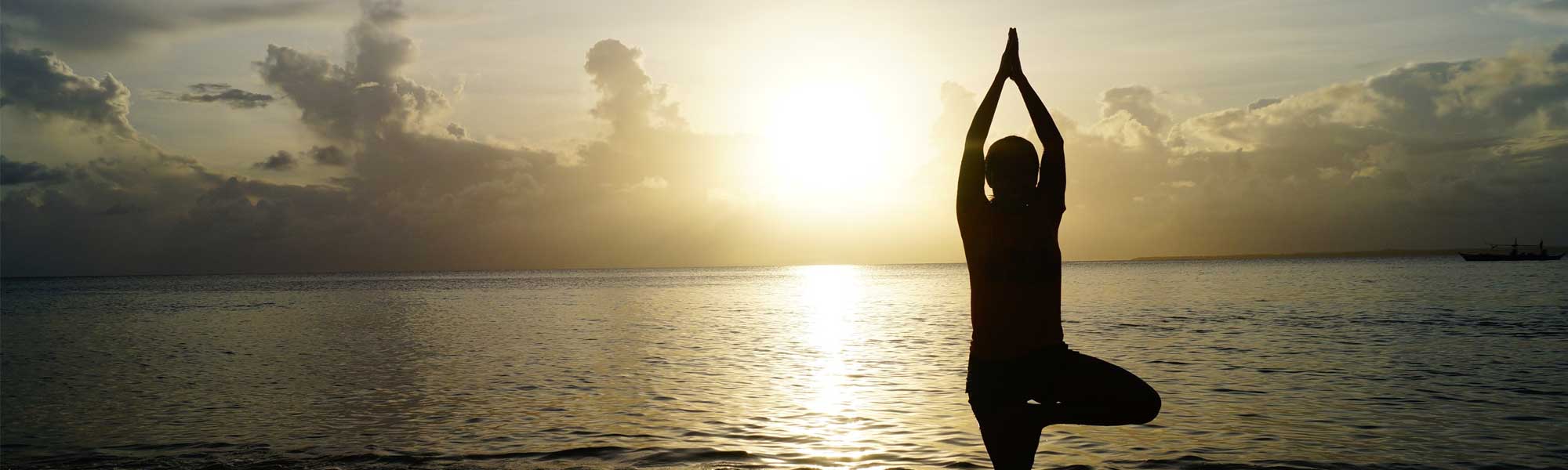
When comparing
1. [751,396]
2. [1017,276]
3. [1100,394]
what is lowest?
[751,396]

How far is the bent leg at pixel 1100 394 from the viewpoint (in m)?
4.65

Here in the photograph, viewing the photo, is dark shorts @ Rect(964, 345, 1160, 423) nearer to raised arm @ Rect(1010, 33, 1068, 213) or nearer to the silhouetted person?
the silhouetted person

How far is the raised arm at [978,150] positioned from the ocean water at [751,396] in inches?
290

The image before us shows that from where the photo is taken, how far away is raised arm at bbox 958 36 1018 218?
4965 millimetres

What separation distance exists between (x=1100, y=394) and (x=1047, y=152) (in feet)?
4.21

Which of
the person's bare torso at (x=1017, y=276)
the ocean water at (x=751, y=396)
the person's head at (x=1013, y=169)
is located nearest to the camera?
the person's bare torso at (x=1017, y=276)

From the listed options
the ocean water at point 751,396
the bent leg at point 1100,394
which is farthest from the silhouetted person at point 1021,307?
the ocean water at point 751,396

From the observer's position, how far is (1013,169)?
16.0ft

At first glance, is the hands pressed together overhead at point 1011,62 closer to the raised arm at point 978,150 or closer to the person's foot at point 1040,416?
the raised arm at point 978,150

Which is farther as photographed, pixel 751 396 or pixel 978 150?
pixel 751 396

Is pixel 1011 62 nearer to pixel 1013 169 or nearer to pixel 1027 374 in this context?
pixel 1013 169

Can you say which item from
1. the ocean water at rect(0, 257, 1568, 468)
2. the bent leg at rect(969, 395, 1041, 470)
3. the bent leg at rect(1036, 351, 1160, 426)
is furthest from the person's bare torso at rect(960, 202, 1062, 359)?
the ocean water at rect(0, 257, 1568, 468)

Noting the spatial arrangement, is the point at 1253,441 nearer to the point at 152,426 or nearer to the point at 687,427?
the point at 687,427

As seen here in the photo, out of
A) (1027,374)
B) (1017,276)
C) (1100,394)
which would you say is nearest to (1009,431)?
(1027,374)
